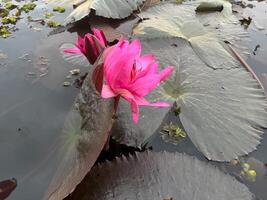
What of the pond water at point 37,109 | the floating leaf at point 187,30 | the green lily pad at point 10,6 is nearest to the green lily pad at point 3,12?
the green lily pad at point 10,6

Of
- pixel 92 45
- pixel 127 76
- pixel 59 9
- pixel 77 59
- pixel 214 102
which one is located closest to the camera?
pixel 127 76

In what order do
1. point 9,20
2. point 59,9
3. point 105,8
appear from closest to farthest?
point 105,8 → point 9,20 → point 59,9

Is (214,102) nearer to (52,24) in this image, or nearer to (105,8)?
(105,8)

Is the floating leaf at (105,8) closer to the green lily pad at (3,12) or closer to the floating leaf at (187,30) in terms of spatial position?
the floating leaf at (187,30)

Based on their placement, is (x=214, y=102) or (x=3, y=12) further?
(x=3, y=12)

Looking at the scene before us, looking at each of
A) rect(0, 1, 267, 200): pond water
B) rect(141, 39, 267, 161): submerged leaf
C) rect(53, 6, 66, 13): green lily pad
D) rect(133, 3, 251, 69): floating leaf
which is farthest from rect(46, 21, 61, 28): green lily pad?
rect(141, 39, 267, 161): submerged leaf

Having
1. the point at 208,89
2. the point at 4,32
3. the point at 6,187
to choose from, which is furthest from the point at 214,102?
the point at 4,32

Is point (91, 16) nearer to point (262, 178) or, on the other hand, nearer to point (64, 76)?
point (64, 76)
